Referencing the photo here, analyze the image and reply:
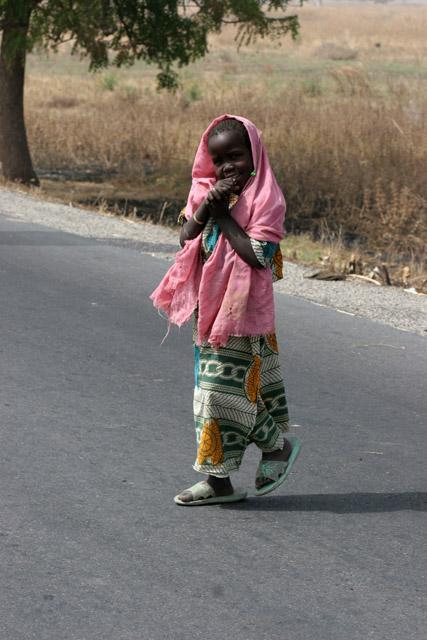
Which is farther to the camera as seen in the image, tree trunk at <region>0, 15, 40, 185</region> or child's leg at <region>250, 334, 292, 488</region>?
tree trunk at <region>0, 15, 40, 185</region>

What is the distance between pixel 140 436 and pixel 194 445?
0.93ft

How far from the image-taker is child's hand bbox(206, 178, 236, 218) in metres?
3.46

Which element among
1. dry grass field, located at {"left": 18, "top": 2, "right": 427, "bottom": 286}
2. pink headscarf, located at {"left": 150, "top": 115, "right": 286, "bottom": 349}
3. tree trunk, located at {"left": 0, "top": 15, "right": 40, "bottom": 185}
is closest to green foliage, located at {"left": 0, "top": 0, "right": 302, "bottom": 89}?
tree trunk, located at {"left": 0, "top": 15, "right": 40, "bottom": 185}

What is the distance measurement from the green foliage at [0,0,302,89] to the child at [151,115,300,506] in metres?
9.59

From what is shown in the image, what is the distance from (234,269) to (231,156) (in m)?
0.43

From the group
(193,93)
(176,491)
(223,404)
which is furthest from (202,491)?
(193,93)

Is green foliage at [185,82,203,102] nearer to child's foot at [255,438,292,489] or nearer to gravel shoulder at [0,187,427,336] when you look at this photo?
gravel shoulder at [0,187,427,336]

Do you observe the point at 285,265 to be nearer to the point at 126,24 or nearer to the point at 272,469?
the point at 272,469

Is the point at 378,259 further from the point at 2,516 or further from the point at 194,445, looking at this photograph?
the point at 2,516

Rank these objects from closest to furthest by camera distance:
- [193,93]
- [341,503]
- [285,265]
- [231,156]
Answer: [231,156], [341,503], [285,265], [193,93]

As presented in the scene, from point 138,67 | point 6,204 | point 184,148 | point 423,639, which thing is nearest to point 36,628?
point 423,639

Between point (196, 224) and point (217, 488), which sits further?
point (217, 488)

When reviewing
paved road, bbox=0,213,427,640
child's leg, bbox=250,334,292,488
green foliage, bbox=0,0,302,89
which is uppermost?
green foliage, bbox=0,0,302,89

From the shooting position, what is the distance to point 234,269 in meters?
3.60
